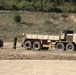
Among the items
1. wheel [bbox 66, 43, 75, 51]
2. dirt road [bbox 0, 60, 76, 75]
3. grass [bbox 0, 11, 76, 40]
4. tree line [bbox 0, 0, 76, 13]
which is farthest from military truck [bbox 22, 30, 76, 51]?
tree line [bbox 0, 0, 76, 13]

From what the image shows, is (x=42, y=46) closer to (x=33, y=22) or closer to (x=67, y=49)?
(x=67, y=49)

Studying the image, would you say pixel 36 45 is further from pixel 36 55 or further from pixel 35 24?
pixel 35 24

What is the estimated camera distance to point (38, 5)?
8700 cm


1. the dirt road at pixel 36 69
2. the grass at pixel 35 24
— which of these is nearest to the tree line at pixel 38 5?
the grass at pixel 35 24

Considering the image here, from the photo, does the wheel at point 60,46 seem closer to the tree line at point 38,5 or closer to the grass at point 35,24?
the grass at point 35,24

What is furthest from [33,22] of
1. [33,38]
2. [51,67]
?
[51,67]

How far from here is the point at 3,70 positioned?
19.2 meters

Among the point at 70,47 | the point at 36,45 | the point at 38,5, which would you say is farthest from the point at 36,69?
the point at 38,5

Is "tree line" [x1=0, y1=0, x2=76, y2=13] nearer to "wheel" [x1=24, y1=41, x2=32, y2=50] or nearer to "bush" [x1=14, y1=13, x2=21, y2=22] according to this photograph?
"bush" [x1=14, y1=13, x2=21, y2=22]

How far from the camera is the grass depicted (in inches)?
2498

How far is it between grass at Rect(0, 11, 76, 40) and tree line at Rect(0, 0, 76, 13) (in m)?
9.05

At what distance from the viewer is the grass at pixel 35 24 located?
208 feet

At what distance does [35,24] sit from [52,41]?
33.9 m

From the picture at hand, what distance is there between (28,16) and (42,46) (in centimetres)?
3773
